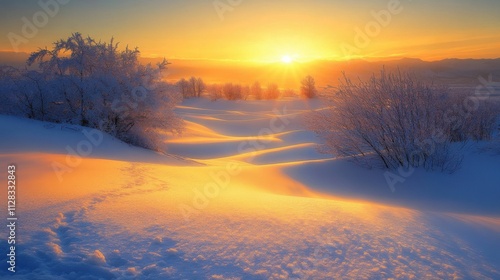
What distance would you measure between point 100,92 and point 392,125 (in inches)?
447

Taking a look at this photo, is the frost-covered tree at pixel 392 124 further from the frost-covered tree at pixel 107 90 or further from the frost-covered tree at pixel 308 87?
the frost-covered tree at pixel 308 87

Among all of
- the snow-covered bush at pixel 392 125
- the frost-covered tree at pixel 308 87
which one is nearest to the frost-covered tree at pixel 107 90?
the snow-covered bush at pixel 392 125

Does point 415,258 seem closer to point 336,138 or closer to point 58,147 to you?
point 336,138

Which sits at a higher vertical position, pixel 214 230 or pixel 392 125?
pixel 392 125

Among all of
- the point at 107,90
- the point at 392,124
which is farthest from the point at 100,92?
the point at 392,124

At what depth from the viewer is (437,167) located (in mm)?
8672

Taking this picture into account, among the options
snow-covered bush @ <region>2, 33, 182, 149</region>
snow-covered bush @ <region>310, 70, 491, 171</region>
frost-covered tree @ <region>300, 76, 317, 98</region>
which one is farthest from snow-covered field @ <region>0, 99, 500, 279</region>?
frost-covered tree @ <region>300, 76, 317, 98</region>

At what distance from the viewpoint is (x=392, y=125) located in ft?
29.3

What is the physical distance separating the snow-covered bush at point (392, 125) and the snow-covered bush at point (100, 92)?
8332 mm

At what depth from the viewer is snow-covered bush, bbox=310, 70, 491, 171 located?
28.7 ft

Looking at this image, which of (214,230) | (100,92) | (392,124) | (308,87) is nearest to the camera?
(214,230)

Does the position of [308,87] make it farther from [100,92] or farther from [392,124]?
[392,124]

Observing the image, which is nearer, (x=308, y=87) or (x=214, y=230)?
(x=214, y=230)

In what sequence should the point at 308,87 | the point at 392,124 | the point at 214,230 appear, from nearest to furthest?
1. the point at 214,230
2. the point at 392,124
3. the point at 308,87
